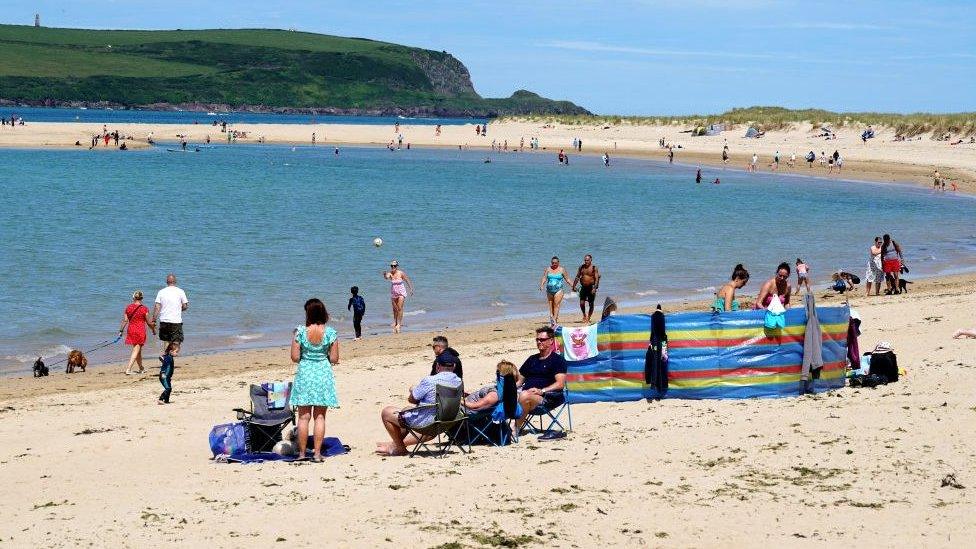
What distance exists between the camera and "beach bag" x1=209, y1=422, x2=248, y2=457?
10266mm

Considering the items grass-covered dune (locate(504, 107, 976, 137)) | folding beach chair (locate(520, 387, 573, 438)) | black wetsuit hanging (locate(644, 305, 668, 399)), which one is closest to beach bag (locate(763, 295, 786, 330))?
black wetsuit hanging (locate(644, 305, 668, 399))

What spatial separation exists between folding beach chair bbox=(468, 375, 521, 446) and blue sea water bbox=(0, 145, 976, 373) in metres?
8.81

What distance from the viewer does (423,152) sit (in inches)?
3885

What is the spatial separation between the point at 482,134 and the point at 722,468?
111 meters

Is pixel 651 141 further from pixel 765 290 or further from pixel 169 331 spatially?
pixel 765 290

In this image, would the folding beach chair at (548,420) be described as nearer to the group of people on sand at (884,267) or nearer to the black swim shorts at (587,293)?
the black swim shorts at (587,293)

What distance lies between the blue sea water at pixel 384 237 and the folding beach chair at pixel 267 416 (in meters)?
7.71

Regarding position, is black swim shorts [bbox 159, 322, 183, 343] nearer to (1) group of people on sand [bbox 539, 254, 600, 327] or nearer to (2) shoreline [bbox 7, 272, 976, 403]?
(2) shoreline [bbox 7, 272, 976, 403]

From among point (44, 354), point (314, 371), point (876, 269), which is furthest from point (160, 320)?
point (876, 269)

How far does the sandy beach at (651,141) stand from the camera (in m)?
69.3

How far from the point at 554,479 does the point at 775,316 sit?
Result: 4.20 meters

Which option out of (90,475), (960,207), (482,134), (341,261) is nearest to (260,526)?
(90,475)

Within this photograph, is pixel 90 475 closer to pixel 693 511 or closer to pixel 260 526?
pixel 260 526

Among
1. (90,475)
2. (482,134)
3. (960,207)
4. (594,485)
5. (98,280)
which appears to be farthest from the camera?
(482,134)
